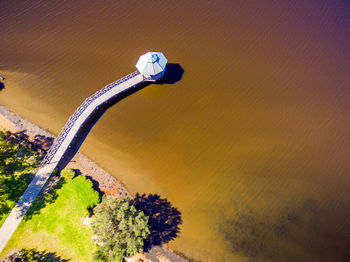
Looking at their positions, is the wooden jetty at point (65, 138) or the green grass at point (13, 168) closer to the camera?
the wooden jetty at point (65, 138)

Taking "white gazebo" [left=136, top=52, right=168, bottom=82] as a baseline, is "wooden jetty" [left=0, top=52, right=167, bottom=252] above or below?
below

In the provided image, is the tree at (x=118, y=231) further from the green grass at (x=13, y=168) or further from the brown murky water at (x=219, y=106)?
the green grass at (x=13, y=168)

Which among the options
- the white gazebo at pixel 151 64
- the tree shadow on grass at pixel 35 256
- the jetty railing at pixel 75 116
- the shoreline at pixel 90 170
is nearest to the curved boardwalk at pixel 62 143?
the jetty railing at pixel 75 116

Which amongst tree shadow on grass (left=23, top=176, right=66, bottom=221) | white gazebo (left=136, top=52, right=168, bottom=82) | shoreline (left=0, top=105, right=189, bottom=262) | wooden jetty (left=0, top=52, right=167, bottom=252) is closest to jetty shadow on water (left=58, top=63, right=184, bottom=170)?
wooden jetty (left=0, top=52, right=167, bottom=252)

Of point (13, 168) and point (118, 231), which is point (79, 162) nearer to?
point (13, 168)

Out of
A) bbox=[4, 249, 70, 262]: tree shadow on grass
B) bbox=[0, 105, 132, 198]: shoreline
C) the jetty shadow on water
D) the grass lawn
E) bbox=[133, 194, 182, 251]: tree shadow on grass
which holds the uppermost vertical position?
the jetty shadow on water

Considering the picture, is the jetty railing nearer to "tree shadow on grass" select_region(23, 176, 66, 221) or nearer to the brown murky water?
the brown murky water
